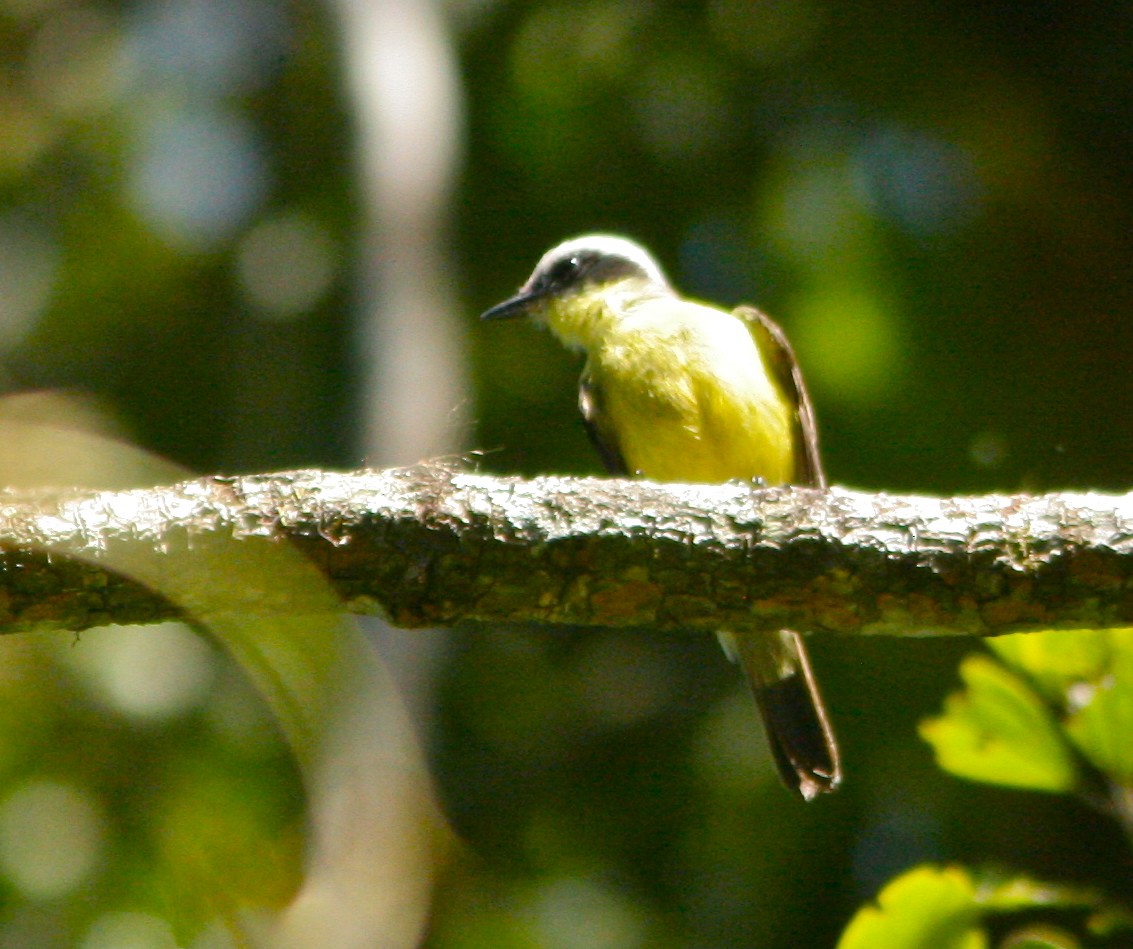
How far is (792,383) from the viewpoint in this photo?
4.86m

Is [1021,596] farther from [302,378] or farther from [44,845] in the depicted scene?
[302,378]

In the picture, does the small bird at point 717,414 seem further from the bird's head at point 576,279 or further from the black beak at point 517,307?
the black beak at point 517,307

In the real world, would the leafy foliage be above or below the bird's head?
above

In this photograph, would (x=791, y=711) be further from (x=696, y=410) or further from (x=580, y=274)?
(x=580, y=274)

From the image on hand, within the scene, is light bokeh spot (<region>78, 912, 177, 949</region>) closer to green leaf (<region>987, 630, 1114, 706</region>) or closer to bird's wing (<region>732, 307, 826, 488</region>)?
bird's wing (<region>732, 307, 826, 488</region>)

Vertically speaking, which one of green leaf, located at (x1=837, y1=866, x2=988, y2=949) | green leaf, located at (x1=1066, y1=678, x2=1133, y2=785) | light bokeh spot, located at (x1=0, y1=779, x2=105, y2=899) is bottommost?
light bokeh spot, located at (x1=0, y1=779, x2=105, y2=899)

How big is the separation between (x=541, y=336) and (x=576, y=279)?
3.81 feet

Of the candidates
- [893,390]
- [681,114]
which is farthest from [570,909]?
[681,114]

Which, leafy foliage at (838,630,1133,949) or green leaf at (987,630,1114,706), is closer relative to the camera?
leafy foliage at (838,630,1133,949)

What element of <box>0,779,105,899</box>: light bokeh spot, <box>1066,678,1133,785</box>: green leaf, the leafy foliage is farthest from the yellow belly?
<box>0,779,105,899</box>: light bokeh spot

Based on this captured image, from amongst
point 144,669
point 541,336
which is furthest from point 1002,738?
point 541,336

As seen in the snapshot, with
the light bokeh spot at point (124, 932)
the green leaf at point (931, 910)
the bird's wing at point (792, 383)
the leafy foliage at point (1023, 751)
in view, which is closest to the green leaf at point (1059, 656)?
the leafy foliage at point (1023, 751)

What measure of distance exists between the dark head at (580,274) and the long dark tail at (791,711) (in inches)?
51.7

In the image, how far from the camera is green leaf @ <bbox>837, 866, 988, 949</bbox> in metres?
2.58
